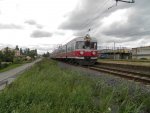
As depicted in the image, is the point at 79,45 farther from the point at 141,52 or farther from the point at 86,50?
the point at 141,52

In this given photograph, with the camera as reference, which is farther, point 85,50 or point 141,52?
point 141,52

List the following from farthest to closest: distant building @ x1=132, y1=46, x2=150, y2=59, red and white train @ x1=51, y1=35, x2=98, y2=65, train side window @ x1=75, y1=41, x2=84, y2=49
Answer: distant building @ x1=132, y1=46, x2=150, y2=59 < train side window @ x1=75, y1=41, x2=84, y2=49 < red and white train @ x1=51, y1=35, x2=98, y2=65

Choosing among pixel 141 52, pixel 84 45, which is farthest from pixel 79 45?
pixel 141 52

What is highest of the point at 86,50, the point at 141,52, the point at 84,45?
the point at 84,45

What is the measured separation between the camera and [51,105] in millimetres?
5613

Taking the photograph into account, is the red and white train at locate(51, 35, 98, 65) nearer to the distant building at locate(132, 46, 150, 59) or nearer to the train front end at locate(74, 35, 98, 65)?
the train front end at locate(74, 35, 98, 65)

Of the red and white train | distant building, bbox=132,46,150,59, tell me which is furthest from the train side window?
distant building, bbox=132,46,150,59

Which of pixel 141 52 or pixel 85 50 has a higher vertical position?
pixel 85 50

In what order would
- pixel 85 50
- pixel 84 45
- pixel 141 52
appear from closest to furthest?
pixel 85 50 < pixel 84 45 < pixel 141 52

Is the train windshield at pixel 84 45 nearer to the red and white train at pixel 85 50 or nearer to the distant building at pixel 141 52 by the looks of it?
the red and white train at pixel 85 50

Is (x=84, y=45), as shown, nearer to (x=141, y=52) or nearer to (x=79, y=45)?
(x=79, y=45)

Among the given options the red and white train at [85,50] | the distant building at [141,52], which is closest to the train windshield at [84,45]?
the red and white train at [85,50]

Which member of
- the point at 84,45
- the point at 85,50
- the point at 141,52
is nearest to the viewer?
the point at 85,50

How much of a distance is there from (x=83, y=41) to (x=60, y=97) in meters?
22.0
